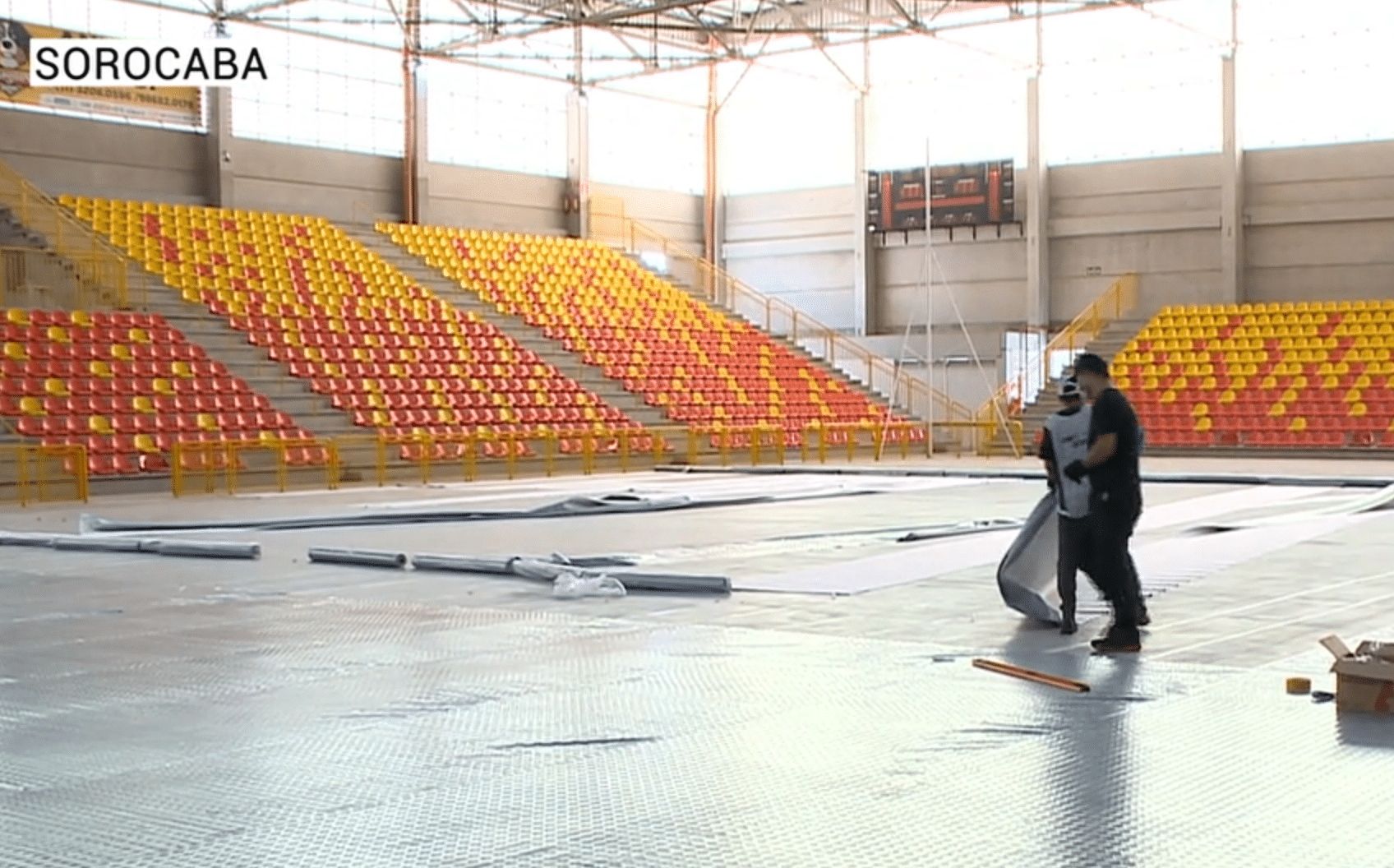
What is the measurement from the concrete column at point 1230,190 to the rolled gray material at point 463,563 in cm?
2953

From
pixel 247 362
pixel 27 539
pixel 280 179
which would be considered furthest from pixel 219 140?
pixel 27 539

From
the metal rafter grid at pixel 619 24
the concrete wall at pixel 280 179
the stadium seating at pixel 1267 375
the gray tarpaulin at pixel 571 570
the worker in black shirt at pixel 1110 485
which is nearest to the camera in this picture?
the worker in black shirt at pixel 1110 485

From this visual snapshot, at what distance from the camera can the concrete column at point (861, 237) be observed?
42625mm

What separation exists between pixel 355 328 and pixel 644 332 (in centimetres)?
816

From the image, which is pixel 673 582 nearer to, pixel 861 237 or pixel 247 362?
pixel 247 362

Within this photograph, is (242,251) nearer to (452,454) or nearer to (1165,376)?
(452,454)

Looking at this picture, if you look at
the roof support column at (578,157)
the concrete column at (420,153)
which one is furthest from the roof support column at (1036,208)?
the concrete column at (420,153)

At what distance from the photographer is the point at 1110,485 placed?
834 centimetres

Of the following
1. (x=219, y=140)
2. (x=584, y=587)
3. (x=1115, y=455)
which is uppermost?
(x=219, y=140)

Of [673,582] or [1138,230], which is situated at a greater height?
[1138,230]

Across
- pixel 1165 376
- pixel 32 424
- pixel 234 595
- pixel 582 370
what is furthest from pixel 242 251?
pixel 234 595

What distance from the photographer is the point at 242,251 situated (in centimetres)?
3244

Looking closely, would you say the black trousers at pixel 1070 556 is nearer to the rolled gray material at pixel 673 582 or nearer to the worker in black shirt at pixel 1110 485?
the worker in black shirt at pixel 1110 485

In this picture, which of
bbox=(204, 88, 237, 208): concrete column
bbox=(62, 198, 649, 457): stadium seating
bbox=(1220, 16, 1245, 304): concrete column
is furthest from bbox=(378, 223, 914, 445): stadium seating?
bbox=(1220, 16, 1245, 304): concrete column
